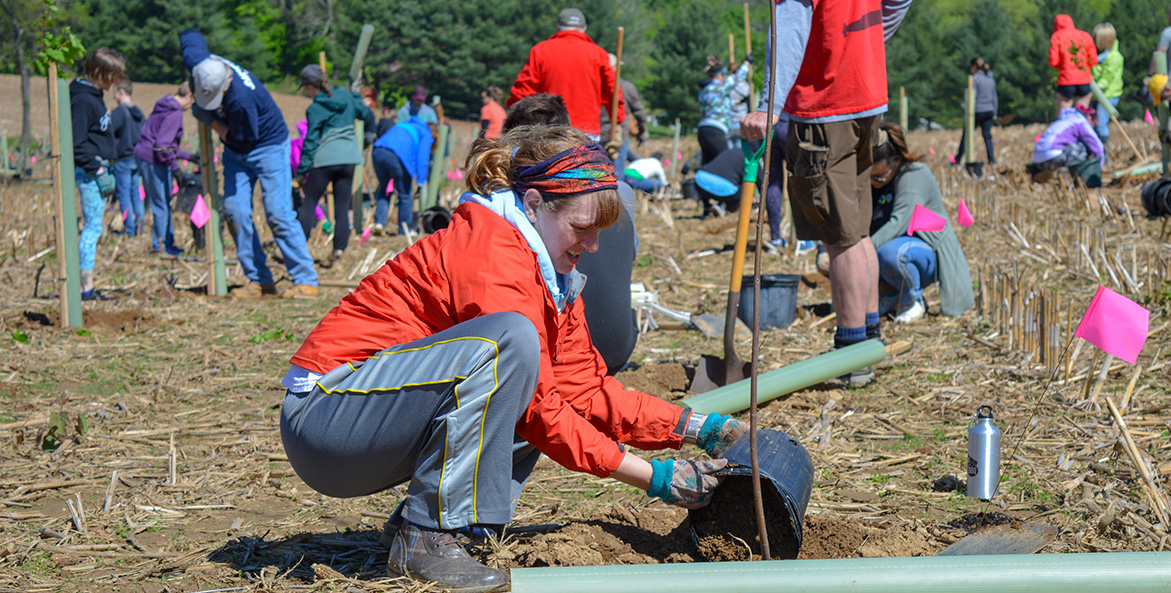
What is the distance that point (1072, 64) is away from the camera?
407 inches

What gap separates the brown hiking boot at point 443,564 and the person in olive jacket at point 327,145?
637cm

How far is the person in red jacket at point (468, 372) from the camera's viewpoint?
6.30ft

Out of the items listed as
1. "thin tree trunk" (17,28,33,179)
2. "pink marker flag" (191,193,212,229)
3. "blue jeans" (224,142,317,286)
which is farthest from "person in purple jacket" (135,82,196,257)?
"thin tree trunk" (17,28,33,179)

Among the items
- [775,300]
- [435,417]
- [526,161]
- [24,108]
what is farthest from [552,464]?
[24,108]

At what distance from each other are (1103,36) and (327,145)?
8486 millimetres

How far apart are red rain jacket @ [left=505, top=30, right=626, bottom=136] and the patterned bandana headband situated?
4407 millimetres

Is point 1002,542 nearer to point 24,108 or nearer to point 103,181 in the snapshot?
point 103,181

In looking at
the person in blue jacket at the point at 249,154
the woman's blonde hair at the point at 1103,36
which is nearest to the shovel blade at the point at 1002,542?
the person in blue jacket at the point at 249,154

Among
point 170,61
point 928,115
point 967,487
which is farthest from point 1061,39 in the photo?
point 170,61

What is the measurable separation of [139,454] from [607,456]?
207 centimetres

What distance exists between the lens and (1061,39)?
34.6ft

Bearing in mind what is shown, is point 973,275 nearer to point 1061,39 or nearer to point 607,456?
point 607,456

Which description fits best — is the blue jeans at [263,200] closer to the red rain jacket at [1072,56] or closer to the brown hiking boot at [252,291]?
the brown hiking boot at [252,291]

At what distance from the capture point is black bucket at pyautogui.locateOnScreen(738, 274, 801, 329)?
15.9 ft
